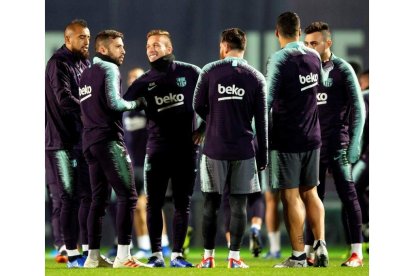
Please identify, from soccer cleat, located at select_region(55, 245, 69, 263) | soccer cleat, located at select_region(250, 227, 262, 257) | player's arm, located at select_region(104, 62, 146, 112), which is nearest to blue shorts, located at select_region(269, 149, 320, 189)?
player's arm, located at select_region(104, 62, 146, 112)

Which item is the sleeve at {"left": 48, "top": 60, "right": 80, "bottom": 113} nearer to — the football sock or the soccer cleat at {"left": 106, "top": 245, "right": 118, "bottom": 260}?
the soccer cleat at {"left": 106, "top": 245, "right": 118, "bottom": 260}

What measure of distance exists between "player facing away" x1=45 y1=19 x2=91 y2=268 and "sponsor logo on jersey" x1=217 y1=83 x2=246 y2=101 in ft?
3.91

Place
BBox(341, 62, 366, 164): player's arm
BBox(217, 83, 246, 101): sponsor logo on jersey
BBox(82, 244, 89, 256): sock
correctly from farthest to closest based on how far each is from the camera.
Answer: BBox(82, 244, 89, 256): sock, BBox(341, 62, 366, 164): player's arm, BBox(217, 83, 246, 101): sponsor logo on jersey

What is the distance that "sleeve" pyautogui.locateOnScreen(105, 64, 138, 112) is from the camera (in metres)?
6.82

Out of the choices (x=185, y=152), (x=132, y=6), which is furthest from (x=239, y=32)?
(x=132, y=6)

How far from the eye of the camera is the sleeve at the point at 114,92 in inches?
269

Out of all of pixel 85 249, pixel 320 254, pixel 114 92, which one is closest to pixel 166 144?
pixel 114 92

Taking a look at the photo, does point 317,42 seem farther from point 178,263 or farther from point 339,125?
point 178,263

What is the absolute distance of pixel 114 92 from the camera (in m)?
6.85

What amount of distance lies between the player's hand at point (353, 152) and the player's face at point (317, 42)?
2.29ft

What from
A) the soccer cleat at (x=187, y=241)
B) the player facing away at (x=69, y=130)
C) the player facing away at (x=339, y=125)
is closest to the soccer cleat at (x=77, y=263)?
the player facing away at (x=69, y=130)

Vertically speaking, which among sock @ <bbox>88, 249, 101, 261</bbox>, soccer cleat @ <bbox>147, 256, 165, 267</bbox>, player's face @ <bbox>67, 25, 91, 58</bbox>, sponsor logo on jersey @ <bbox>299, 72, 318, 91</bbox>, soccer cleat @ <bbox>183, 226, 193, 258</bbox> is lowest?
soccer cleat @ <bbox>183, 226, 193, 258</bbox>
